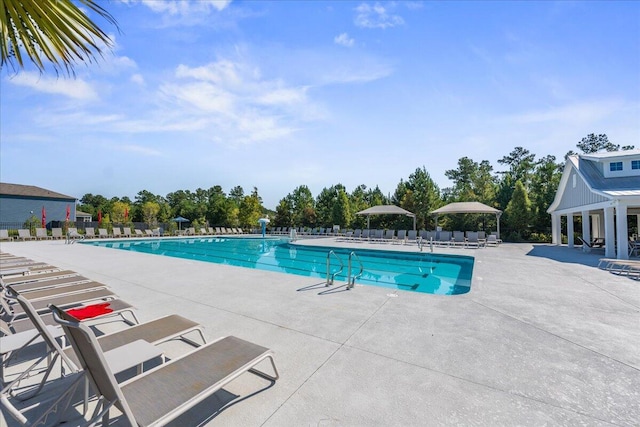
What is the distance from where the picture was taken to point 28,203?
30.0 meters

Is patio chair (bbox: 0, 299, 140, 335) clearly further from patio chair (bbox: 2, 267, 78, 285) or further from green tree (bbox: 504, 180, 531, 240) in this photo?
green tree (bbox: 504, 180, 531, 240)

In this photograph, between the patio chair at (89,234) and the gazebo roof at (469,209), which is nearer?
the gazebo roof at (469,209)

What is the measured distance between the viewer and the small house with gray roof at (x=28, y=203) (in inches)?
1128

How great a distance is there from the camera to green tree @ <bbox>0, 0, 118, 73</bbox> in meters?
1.95

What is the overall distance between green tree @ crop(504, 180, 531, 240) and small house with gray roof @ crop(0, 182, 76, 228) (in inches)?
1615

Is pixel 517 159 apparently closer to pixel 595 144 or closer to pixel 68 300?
pixel 595 144

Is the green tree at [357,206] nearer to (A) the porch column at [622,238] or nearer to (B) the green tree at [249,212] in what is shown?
(B) the green tree at [249,212]

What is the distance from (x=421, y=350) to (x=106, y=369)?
2.84 metres

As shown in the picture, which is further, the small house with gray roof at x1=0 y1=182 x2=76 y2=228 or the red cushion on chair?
the small house with gray roof at x1=0 y1=182 x2=76 y2=228

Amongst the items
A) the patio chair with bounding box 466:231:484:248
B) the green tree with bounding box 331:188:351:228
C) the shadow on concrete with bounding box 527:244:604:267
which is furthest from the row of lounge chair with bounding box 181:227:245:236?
the shadow on concrete with bounding box 527:244:604:267

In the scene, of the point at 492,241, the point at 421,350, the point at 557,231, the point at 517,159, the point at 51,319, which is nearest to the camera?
A: the point at 51,319

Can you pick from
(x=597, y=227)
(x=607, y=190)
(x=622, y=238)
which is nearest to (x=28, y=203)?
(x=622, y=238)

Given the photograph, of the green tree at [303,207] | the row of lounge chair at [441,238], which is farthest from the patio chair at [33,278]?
the green tree at [303,207]

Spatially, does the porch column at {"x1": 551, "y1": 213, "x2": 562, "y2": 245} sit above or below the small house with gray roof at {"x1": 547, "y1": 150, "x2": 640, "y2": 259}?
below
